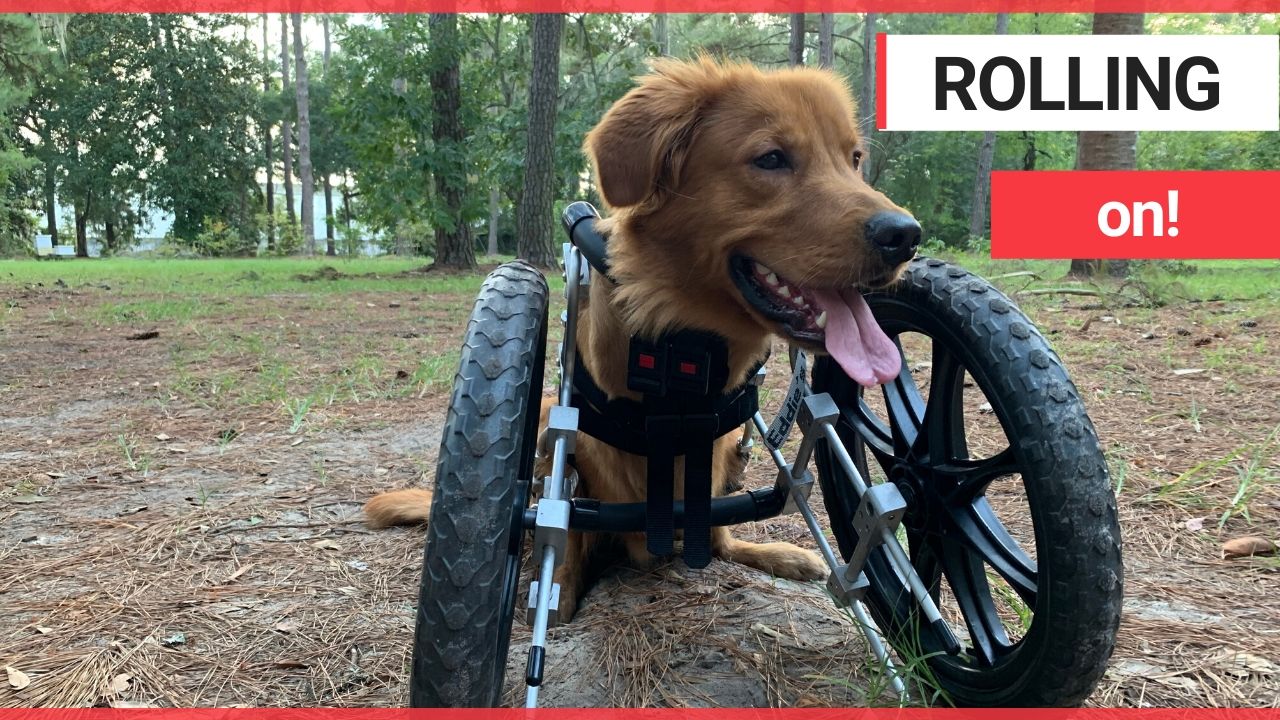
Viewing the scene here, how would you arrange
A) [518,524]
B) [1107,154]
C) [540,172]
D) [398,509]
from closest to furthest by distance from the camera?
[518,524]
[398,509]
[1107,154]
[540,172]

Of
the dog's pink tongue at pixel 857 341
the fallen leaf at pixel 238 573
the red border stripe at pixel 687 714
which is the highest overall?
the dog's pink tongue at pixel 857 341

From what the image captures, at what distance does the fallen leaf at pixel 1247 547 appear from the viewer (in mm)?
2705

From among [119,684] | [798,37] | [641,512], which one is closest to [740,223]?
[641,512]

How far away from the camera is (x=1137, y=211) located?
9406mm

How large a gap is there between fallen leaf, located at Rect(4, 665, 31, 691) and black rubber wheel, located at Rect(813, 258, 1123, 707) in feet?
6.80

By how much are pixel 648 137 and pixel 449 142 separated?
14.6 meters

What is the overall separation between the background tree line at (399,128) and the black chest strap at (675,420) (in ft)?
27.2

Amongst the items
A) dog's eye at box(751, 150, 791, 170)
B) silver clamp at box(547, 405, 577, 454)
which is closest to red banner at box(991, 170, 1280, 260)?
dog's eye at box(751, 150, 791, 170)

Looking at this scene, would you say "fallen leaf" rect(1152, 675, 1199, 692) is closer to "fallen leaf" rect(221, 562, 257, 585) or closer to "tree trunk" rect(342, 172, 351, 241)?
"fallen leaf" rect(221, 562, 257, 585)

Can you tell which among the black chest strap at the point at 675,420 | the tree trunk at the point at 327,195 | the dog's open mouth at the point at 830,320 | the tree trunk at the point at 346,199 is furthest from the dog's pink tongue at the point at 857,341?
the tree trunk at the point at 346,199

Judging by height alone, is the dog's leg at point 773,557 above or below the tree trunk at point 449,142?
below

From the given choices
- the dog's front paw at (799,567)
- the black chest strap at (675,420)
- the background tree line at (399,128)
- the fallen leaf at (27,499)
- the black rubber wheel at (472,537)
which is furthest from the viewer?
the background tree line at (399,128)

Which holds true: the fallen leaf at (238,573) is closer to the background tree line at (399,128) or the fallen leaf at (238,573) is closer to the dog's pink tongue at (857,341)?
the dog's pink tongue at (857,341)

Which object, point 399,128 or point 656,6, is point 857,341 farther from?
point 656,6
